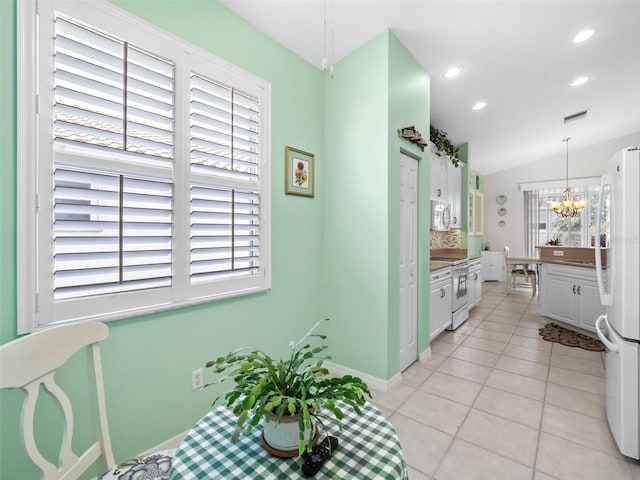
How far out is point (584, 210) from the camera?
690cm

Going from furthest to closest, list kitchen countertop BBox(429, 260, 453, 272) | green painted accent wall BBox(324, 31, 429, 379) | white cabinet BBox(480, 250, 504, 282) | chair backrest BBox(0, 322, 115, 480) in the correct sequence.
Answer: white cabinet BBox(480, 250, 504, 282) < kitchen countertop BBox(429, 260, 453, 272) < green painted accent wall BBox(324, 31, 429, 379) < chair backrest BBox(0, 322, 115, 480)

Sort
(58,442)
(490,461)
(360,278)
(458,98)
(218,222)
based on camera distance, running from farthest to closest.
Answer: (458,98)
(360,278)
(218,222)
(490,461)
(58,442)

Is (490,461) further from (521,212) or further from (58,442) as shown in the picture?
(521,212)

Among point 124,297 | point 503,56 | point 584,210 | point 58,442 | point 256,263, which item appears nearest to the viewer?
point 58,442

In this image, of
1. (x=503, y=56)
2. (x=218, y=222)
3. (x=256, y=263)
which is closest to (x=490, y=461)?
(x=256, y=263)

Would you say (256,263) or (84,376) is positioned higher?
(256,263)

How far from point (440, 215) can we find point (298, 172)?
268 cm

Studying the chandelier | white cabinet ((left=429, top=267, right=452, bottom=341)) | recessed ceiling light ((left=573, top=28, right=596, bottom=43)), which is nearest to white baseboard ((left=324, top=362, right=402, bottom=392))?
white cabinet ((left=429, top=267, right=452, bottom=341))

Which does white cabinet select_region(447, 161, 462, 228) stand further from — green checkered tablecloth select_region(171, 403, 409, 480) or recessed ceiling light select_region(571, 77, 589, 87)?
green checkered tablecloth select_region(171, 403, 409, 480)

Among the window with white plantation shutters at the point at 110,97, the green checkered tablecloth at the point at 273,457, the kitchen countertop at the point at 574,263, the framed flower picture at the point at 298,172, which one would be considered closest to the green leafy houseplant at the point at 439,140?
the framed flower picture at the point at 298,172

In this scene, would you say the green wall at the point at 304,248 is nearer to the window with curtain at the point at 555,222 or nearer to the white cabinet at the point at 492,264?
the white cabinet at the point at 492,264

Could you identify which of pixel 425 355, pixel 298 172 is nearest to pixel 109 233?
pixel 298 172

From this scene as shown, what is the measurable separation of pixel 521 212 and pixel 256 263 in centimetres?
776

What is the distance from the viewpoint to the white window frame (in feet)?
4.22
